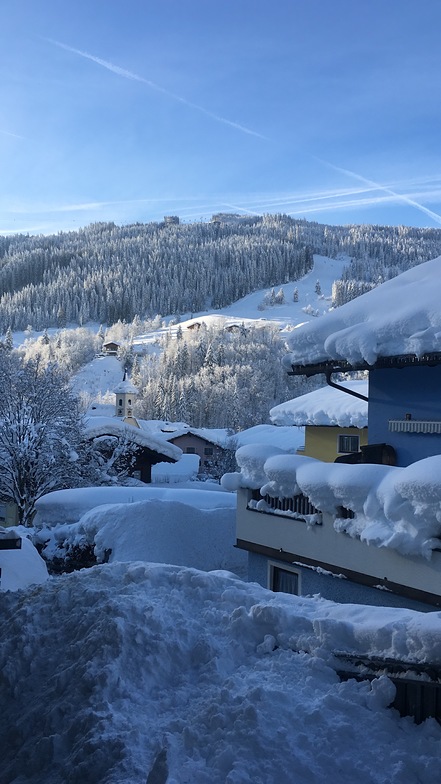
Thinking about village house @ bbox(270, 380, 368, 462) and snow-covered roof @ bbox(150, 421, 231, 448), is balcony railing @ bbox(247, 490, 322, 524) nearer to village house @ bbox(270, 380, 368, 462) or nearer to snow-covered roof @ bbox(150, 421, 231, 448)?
village house @ bbox(270, 380, 368, 462)

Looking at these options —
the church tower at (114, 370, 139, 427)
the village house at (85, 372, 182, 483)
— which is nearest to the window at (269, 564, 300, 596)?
the village house at (85, 372, 182, 483)

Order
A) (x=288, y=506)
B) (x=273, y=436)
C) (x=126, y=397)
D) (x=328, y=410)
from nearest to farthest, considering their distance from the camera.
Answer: (x=288, y=506)
(x=328, y=410)
(x=273, y=436)
(x=126, y=397)

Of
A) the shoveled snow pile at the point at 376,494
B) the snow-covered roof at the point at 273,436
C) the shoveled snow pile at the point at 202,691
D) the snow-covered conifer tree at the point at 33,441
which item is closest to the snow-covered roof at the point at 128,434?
the snow-covered conifer tree at the point at 33,441

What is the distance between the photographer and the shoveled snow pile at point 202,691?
4039mm

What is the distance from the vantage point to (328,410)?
1914 centimetres

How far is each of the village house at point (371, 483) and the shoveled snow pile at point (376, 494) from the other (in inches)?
0.5

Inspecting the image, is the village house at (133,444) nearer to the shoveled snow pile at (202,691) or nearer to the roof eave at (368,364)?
the roof eave at (368,364)

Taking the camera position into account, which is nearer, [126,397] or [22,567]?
[22,567]

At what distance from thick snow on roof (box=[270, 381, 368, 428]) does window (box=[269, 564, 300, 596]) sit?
7852 mm

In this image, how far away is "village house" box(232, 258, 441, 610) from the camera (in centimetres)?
744

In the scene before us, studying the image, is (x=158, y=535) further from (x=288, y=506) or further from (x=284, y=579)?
(x=288, y=506)

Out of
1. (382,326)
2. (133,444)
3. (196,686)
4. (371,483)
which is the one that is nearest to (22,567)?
(371,483)

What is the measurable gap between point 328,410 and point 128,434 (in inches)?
652

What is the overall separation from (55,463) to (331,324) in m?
20.1
